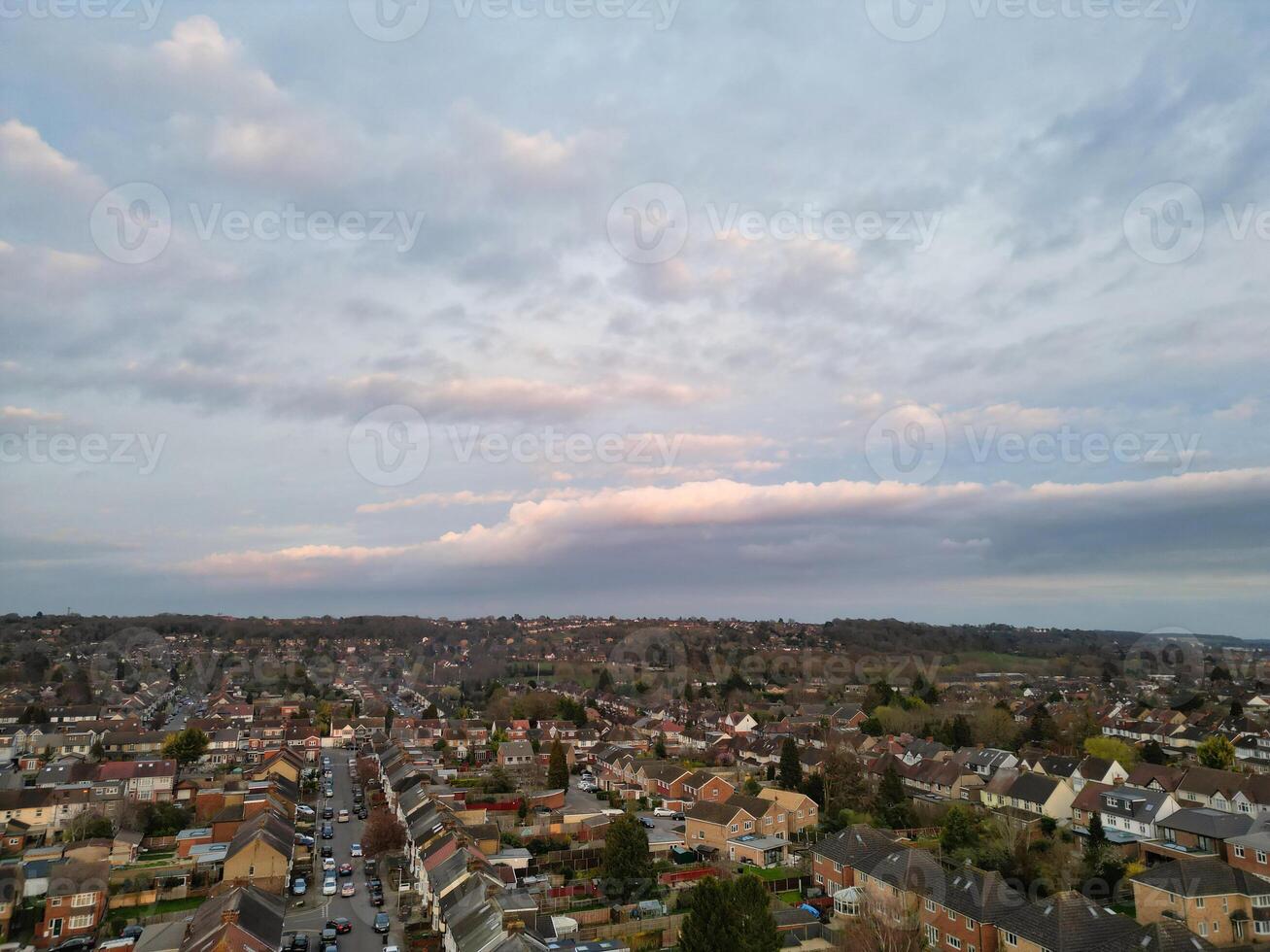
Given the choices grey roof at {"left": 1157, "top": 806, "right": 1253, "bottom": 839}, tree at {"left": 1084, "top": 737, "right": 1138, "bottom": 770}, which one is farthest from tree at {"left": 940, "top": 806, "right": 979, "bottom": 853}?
tree at {"left": 1084, "top": 737, "right": 1138, "bottom": 770}

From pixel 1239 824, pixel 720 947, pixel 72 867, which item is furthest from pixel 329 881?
pixel 1239 824

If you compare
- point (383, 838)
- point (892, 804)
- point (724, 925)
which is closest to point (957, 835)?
point (892, 804)

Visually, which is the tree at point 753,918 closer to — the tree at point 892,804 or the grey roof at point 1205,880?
the grey roof at point 1205,880

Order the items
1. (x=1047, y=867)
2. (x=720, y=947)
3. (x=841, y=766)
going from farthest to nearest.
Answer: (x=841, y=766), (x=1047, y=867), (x=720, y=947)

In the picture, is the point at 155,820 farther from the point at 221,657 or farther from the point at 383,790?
the point at 221,657

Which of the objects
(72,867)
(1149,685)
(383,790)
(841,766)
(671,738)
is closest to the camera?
(72,867)
